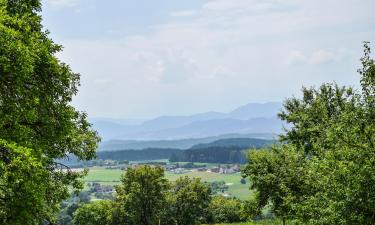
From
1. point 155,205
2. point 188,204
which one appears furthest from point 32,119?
point 188,204

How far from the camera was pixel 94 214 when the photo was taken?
93.0m

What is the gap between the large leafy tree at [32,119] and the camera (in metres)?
15.4

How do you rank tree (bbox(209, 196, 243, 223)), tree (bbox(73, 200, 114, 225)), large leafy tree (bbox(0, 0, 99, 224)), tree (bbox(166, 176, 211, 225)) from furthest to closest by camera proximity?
1. tree (bbox(209, 196, 243, 223))
2. tree (bbox(166, 176, 211, 225))
3. tree (bbox(73, 200, 114, 225))
4. large leafy tree (bbox(0, 0, 99, 224))

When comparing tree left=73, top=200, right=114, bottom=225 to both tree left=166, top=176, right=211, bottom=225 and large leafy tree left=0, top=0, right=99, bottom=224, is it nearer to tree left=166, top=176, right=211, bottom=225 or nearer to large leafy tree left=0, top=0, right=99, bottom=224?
tree left=166, top=176, right=211, bottom=225

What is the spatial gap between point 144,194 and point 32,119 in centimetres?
6367

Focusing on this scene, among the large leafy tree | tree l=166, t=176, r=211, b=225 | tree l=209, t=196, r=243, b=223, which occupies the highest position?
the large leafy tree

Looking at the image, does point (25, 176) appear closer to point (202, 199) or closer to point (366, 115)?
point (366, 115)

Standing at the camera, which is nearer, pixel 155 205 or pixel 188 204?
pixel 155 205

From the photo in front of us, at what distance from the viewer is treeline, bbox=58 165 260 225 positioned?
80.3 metres

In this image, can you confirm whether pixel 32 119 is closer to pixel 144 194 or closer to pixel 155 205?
pixel 144 194

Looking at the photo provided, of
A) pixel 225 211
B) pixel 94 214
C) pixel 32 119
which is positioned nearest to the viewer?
pixel 32 119

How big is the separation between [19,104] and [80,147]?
761cm

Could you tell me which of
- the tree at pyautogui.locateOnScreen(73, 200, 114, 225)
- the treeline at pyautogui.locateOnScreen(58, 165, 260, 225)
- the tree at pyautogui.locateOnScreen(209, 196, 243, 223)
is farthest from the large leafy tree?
the tree at pyautogui.locateOnScreen(209, 196, 243, 223)

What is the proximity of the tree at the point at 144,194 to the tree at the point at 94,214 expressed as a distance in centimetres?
812
